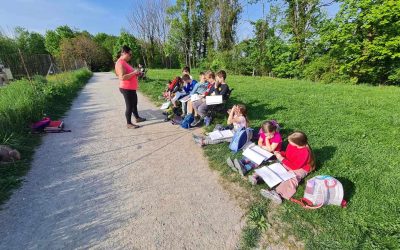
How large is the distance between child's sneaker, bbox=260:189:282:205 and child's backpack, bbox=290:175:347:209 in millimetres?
198

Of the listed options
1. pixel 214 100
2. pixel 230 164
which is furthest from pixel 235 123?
pixel 230 164

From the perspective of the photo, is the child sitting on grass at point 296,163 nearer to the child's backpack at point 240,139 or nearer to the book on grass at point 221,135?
the child's backpack at point 240,139

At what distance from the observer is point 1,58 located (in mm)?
11781

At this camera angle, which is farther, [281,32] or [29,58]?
[281,32]

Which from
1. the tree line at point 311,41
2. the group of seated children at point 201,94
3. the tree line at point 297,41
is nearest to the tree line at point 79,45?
the tree line at point 297,41

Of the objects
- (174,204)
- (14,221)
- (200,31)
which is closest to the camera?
(14,221)

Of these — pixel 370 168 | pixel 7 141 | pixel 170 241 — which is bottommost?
pixel 170 241

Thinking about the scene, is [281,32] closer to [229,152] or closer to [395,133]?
[395,133]

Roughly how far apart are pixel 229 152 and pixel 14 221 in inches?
123

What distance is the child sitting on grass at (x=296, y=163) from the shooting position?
3.02 metres

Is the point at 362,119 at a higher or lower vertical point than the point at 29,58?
lower

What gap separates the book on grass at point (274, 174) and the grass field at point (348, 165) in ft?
0.63

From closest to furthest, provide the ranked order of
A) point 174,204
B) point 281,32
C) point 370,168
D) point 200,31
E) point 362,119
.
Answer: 1. point 174,204
2. point 370,168
3. point 362,119
4. point 281,32
5. point 200,31

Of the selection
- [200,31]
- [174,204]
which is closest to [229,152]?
[174,204]
